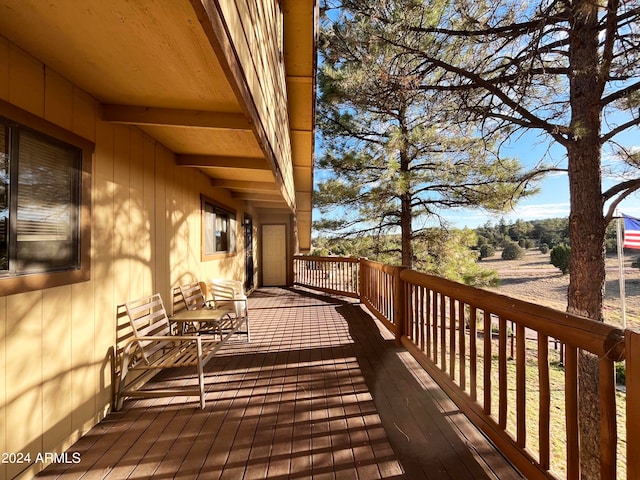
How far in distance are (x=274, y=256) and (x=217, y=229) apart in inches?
157

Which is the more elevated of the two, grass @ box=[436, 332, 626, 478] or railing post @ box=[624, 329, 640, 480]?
railing post @ box=[624, 329, 640, 480]

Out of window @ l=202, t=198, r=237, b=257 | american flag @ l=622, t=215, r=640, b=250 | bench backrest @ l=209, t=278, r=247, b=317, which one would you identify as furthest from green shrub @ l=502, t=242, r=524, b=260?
bench backrest @ l=209, t=278, r=247, b=317

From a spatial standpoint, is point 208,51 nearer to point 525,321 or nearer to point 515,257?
point 525,321

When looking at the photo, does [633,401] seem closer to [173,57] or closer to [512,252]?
[173,57]

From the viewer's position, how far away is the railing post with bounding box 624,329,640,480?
3.17ft

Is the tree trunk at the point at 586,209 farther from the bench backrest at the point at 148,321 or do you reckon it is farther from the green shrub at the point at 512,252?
the green shrub at the point at 512,252

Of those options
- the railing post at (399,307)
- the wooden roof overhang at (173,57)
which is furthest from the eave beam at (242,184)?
the railing post at (399,307)

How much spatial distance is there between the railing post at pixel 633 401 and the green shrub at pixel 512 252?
66.1ft

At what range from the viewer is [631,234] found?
622 cm

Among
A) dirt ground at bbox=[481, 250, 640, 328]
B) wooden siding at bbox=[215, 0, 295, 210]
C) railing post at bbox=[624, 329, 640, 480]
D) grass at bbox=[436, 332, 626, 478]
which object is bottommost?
grass at bbox=[436, 332, 626, 478]

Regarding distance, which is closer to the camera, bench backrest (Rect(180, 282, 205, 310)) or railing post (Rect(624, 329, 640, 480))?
railing post (Rect(624, 329, 640, 480))

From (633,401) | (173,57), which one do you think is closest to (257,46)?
(173,57)

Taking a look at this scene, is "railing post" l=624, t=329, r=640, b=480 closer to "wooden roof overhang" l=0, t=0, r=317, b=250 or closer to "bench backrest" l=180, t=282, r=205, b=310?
"wooden roof overhang" l=0, t=0, r=317, b=250

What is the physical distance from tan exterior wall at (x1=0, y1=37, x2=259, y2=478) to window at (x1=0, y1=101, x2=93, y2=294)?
8 cm
